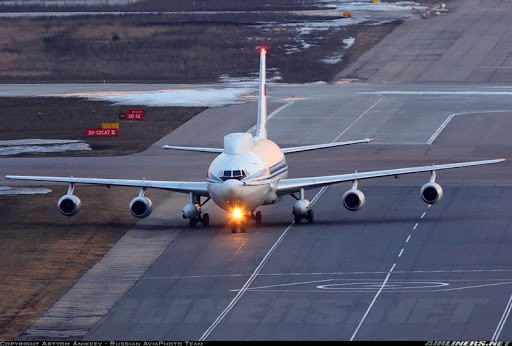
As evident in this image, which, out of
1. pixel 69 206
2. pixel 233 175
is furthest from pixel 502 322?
pixel 69 206

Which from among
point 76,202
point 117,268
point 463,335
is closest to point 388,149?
point 76,202

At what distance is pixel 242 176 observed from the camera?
70062 millimetres

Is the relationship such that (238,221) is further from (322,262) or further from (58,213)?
(58,213)

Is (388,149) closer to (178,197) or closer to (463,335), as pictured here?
(178,197)

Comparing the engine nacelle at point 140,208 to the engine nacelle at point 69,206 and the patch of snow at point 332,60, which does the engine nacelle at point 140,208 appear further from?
the patch of snow at point 332,60

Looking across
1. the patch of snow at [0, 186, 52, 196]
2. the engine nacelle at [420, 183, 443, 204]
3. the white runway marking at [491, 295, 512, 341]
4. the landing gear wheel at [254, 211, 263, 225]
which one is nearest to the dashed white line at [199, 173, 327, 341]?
the landing gear wheel at [254, 211, 263, 225]

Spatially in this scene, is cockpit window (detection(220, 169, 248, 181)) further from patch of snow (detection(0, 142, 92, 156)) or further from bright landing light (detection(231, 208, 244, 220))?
patch of snow (detection(0, 142, 92, 156))

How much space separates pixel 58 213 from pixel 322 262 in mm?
20739

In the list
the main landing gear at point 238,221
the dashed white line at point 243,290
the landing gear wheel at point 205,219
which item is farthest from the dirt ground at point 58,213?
the dashed white line at point 243,290

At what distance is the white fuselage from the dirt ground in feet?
21.4

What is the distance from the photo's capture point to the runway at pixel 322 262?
179 ft

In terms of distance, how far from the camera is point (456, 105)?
11962 cm

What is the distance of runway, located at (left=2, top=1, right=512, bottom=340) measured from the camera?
54469 millimetres

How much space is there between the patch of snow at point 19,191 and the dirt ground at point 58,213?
0.96 meters
